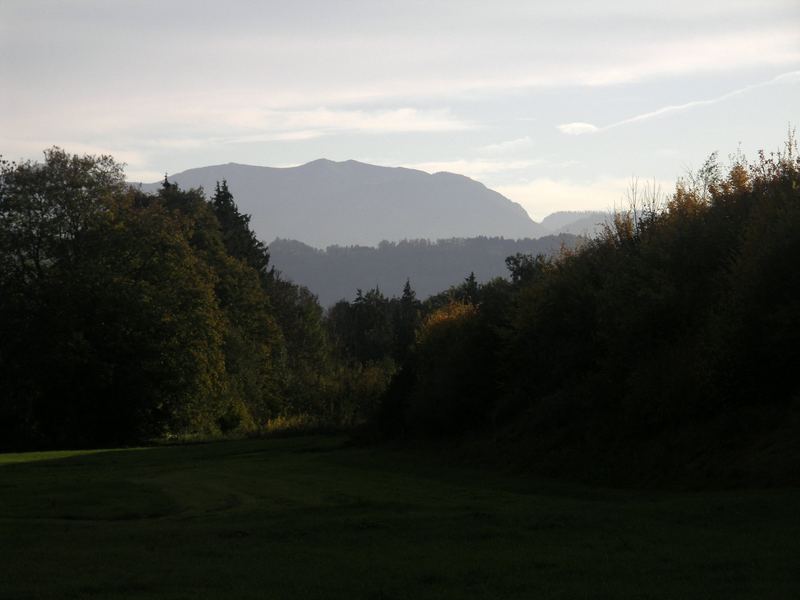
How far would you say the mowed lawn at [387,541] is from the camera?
1157 cm

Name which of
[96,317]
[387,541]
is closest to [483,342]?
[96,317]

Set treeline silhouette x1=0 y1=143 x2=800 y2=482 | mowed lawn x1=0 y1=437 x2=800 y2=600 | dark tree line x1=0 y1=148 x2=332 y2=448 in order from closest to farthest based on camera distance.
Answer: mowed lawn x1=0 y1=437 x2=800 y2=600, treeline silhouette x1=0 y1=143 x2=800 y2=482, dark tree line x1=0 y1=148 x2=332 y2=448

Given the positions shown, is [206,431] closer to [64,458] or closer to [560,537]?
[64,458]

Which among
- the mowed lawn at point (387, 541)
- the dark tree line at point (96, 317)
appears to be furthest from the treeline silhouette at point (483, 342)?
the mowed lawn at point (387, 541)

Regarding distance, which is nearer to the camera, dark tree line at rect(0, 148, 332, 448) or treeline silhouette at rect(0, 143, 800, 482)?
treeline silhouette at rect(0, 143, 800, 482)

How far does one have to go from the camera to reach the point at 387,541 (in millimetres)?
15180

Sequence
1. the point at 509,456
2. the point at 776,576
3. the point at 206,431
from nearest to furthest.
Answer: the point at 776,576 → the point at 509,456 → the point at 206,431

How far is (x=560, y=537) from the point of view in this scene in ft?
49.3

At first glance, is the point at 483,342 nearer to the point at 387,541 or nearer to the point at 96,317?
the point at 96,317

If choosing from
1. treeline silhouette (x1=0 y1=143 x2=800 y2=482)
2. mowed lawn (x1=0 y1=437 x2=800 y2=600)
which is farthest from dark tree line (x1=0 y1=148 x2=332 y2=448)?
mowed lawn (x1=0 y1=437 x2=800 y2=600)

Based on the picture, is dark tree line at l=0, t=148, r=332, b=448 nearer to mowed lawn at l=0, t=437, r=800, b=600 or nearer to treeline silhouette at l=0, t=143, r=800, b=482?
treeline silhouette at l=0, t=143, r=800, b=482

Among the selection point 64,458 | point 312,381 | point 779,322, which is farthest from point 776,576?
point 312,381

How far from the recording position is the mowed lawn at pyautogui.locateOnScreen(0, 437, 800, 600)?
11.6m

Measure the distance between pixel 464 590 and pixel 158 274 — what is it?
5245cm
